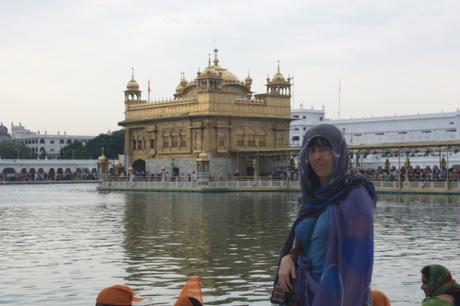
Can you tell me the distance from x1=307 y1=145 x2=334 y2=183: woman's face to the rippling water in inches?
298

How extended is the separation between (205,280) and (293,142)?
319 ft

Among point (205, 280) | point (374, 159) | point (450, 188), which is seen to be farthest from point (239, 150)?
point (205, 280)

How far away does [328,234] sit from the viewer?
4652mm

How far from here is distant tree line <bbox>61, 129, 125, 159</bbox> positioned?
121294mm

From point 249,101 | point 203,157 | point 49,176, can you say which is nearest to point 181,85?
point 249,101

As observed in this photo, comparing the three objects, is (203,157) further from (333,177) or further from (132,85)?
(333,177)

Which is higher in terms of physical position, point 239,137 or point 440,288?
point 239,137

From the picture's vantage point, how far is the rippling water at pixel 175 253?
13375mm

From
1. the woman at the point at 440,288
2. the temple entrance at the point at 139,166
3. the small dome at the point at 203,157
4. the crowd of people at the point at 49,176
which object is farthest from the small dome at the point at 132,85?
the woman at the point at 440,288

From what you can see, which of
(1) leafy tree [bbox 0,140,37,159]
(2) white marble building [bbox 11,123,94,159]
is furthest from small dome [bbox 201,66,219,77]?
(2) white marble building [bbox 11,123,94,159]

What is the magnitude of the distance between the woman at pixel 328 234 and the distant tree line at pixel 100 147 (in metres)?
116

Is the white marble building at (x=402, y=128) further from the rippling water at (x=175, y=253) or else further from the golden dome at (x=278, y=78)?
the rippling water at (x=175, y=253)

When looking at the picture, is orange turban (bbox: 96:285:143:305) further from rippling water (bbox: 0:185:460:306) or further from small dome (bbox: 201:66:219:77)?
small dome (bbox: 201:66:219:77)

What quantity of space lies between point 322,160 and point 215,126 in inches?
2336
